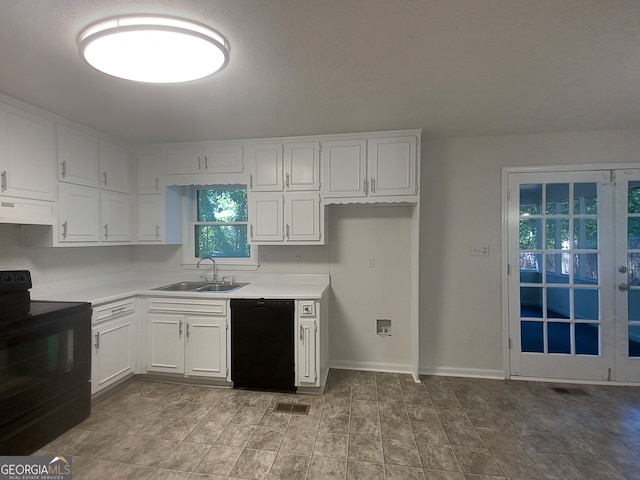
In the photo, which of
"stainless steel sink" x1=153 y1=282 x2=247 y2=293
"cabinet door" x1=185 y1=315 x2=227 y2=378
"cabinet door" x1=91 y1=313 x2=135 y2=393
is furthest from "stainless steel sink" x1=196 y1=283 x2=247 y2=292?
"cabinet door" x1=91 y1=313 x2=135 y2=393

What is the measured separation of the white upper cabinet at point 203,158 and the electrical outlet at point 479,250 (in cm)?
253

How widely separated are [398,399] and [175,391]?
2.02 meters

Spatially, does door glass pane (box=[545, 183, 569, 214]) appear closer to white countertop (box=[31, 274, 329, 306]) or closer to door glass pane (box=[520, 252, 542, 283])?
door glass pane (box=[520, 252, 542, 283])

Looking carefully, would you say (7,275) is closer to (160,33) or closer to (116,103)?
(116,103)

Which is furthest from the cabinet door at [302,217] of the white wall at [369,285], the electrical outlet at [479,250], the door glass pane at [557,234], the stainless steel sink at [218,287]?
the door glass pane at [557,234]

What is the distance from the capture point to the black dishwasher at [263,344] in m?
2.51

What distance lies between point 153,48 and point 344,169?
174 centimetres

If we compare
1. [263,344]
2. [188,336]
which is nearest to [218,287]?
[188,336]

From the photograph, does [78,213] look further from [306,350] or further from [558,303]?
[558,303]

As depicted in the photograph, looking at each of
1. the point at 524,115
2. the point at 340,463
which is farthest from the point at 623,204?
the point at 340,463

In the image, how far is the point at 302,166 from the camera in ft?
9.16

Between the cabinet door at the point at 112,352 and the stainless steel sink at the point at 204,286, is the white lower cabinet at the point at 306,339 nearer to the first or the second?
the stainless steel sink at the point at 204,286

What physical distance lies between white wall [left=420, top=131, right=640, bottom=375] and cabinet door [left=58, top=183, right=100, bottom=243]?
10.5ft

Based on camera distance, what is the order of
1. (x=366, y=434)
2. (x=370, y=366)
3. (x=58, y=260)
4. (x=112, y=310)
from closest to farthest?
(x=366, y=434) < (x=112, y=310) < (x=58, y=260) < (x=370, y=366)
